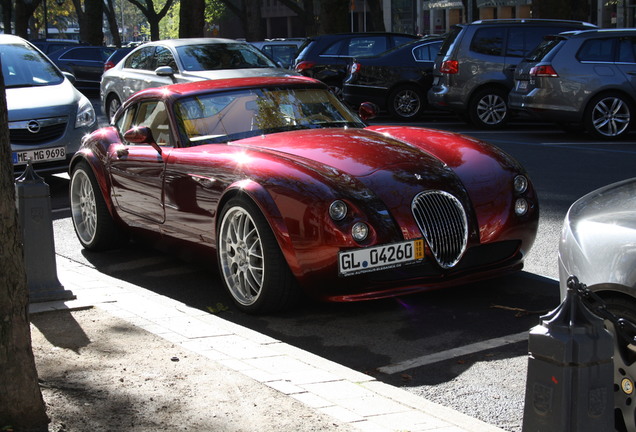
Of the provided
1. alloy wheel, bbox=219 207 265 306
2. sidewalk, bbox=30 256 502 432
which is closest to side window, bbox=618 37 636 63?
alloy wheel, bbox=219 207 265 306

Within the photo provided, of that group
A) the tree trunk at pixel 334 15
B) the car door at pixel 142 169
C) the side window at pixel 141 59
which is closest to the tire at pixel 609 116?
the side window at pixel 141 59

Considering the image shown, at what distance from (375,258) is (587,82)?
1040cm

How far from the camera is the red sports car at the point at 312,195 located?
590cm

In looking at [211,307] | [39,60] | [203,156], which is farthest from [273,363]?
[39,60]

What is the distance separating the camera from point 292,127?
7.35 m

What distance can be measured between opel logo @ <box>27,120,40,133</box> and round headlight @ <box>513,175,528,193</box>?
21.6 feet

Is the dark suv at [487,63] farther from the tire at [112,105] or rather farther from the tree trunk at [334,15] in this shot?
the tree trunk at [334,15]

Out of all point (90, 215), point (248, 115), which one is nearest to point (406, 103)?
point (90, 215)

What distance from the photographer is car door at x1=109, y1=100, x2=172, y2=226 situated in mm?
7414

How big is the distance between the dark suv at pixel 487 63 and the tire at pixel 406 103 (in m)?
1.41

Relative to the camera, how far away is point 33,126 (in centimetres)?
1138

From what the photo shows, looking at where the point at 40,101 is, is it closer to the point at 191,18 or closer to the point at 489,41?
the point at 489,41

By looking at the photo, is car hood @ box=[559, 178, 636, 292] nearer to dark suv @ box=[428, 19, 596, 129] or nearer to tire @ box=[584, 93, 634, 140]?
tire @ box=[584, 93, 634, 140]

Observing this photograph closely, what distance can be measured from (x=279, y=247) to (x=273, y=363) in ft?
4.40
